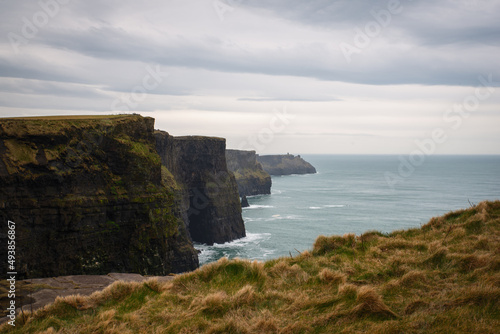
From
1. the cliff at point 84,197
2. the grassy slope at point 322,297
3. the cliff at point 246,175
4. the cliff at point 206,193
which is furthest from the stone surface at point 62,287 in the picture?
the cliff at point 246,175

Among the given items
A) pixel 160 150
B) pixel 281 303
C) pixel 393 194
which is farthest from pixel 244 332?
pixel 393 194

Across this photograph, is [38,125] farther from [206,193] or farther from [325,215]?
[325,215]

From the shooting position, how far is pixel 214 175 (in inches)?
3194

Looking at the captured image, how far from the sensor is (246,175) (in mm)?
155375

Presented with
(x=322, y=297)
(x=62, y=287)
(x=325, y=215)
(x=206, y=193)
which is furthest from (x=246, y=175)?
(x=322, y=297)

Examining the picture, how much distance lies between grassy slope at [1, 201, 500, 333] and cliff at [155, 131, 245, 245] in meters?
65.6

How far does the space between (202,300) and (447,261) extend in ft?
22.3

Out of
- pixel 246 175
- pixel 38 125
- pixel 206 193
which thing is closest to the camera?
pixel 38 125

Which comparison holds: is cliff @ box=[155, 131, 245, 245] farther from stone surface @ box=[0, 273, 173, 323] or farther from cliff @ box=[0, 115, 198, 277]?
stone surface @ box=[0, 273, 173, 323]

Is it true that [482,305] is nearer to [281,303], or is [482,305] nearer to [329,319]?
[329,319]

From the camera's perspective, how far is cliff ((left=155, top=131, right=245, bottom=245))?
77250mm

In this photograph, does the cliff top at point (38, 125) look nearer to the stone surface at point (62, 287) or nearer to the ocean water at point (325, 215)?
the stone surface at point (62, 287)

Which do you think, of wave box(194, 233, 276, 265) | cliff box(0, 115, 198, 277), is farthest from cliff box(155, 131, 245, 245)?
cliff box(0, 115, 198, 277)

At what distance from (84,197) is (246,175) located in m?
121
